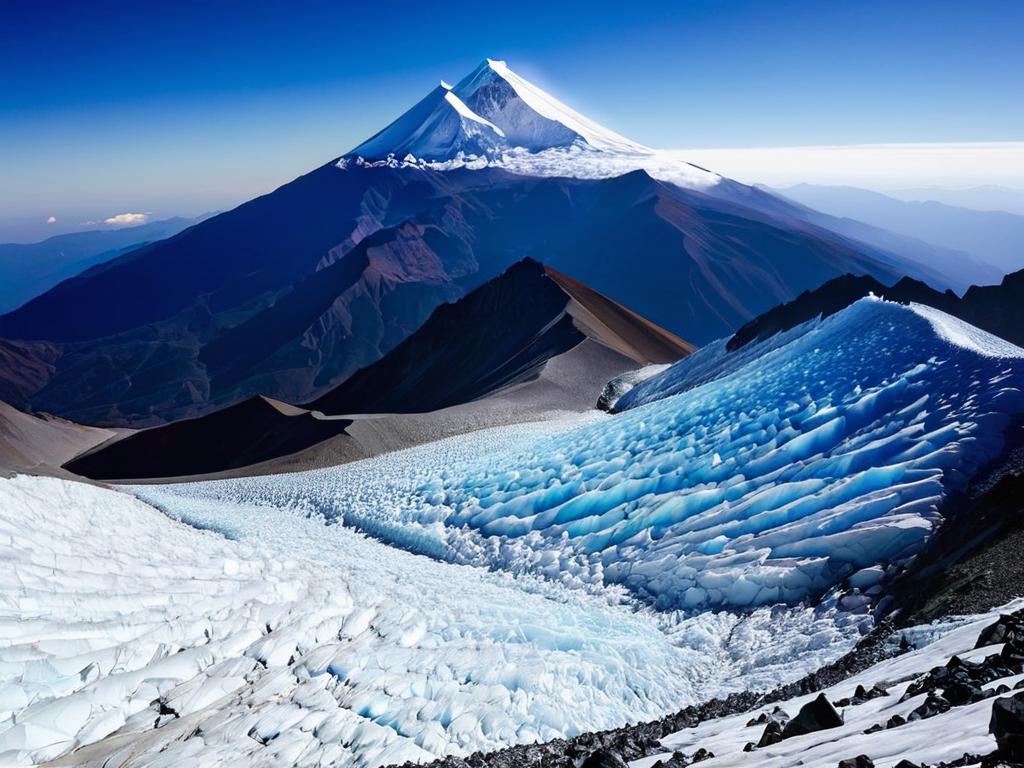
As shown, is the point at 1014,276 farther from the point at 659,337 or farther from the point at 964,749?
the point at 964,749

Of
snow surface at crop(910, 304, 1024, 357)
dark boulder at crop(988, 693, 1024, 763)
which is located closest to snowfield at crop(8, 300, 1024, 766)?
snow surface at crop(910, 304, 1024, 357)

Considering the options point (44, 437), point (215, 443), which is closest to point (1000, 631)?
point (215, 443)

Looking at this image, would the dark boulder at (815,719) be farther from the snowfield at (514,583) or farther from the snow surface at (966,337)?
the snow surface at (966,337)

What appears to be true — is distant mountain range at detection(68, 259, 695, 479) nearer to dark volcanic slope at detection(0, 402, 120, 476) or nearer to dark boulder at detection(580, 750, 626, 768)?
dark volcanic slope at detection(0, 402, 120, 476)

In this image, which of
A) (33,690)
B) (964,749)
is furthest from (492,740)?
(964,749)

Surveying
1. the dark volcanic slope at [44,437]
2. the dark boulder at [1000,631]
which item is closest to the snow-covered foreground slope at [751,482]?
the dark boulder at [1000,631]
